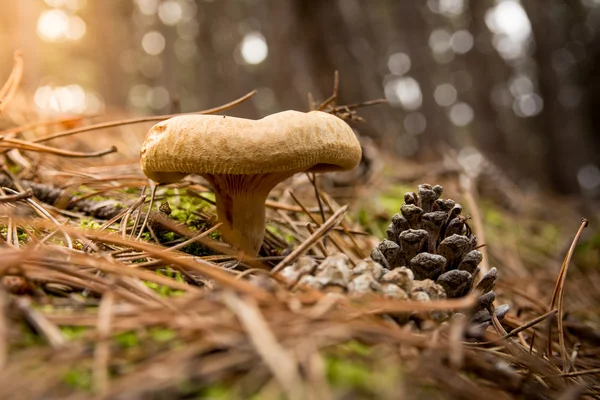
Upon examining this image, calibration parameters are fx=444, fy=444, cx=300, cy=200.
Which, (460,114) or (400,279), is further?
(460,114)

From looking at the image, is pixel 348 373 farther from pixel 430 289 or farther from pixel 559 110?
pixel 559 110

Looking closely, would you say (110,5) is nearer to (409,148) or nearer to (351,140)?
(409,148)

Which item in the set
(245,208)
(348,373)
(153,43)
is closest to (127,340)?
(348,373)

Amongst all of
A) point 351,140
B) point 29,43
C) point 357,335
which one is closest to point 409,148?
point 29,43

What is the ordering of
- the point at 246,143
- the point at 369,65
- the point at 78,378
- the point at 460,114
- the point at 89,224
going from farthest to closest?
the point at 460,114 < the point at 369,65 < the point at 89,224 < the point at 246,143 < the point at 78,378

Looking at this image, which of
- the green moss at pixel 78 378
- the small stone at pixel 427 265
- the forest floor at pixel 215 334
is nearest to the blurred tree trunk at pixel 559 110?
the forest floor at pixel 215 334

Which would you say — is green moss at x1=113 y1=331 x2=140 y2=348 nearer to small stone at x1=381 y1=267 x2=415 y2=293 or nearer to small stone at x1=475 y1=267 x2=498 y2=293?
small stone at x1=381 y1=267 x2=415 y2=293

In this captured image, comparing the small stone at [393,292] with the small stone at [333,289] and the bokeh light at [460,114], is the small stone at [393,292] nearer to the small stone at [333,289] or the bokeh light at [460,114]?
the small stone at [333,289]

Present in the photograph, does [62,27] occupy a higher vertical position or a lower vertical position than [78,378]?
higher
